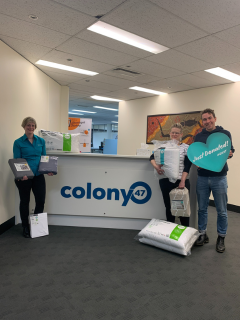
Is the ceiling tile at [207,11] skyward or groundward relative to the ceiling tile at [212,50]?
groundward

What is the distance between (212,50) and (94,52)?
1689mm

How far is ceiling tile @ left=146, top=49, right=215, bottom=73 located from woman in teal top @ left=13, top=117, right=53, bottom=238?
6.99ft

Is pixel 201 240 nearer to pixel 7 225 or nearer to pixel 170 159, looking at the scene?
pixel 170 159

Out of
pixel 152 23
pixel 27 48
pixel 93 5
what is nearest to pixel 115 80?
pixel 27 48

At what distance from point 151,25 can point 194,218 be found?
2.42 m

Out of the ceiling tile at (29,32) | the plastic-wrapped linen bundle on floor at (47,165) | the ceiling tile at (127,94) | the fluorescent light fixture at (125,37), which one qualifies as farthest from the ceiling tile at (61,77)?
the plastic-wrapped linen bundle on floor at (47,165)

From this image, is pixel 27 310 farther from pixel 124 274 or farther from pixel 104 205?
pixel 104 205

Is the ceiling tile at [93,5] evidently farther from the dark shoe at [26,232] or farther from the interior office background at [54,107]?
the dark shoe at [26,232]

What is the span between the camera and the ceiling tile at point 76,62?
3798 millimetres

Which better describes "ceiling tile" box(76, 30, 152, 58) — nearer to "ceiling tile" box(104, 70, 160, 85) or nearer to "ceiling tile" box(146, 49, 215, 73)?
"ceiling tile" box(146, 49, 215, 73)

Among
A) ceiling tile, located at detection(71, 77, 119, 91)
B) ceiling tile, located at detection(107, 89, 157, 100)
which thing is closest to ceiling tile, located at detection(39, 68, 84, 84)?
ceiling tile, located at detection(71, 77, 119, 91)

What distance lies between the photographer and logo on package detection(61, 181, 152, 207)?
3.36m

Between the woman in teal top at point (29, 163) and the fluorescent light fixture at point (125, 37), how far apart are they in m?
1.37

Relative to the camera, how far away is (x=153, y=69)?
434 cm
